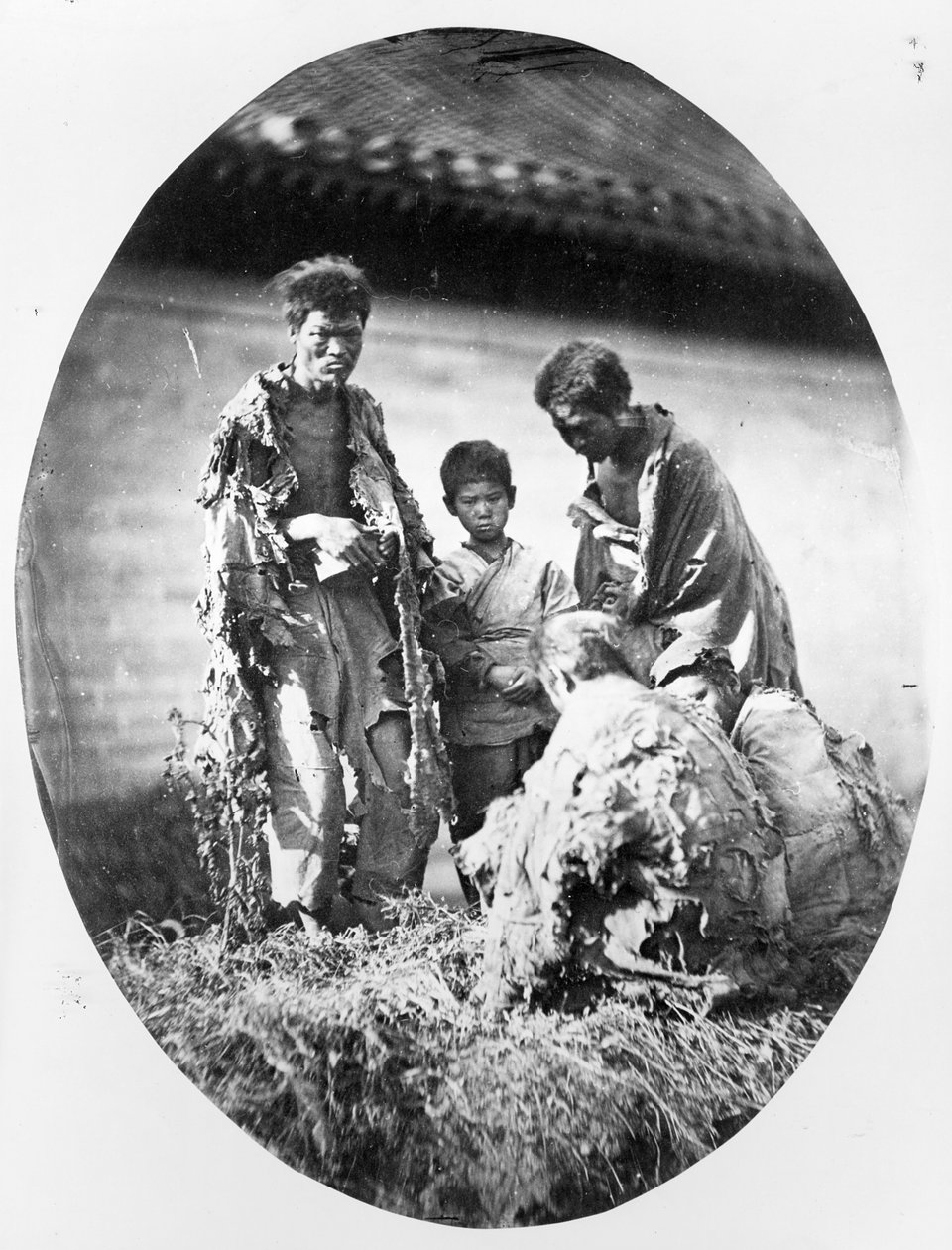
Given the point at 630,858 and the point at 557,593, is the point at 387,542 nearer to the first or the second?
the point at 557,593

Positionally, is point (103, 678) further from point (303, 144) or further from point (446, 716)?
point (303, 144)

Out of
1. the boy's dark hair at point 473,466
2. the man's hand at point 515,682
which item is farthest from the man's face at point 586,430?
the man's hand at point 515,682

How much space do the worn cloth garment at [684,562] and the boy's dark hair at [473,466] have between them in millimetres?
133

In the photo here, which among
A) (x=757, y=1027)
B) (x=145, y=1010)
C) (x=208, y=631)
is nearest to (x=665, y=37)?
(x=208, y=631)

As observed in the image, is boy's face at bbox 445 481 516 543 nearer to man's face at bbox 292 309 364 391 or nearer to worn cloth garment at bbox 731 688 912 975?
man's face at bbox 292 309 364 391

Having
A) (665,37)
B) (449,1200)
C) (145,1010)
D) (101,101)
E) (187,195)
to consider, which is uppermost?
(665,37)

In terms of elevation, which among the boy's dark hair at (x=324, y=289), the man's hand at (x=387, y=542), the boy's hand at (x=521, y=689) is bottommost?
the boy's hand at (x=521, y=689)

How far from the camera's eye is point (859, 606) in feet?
6.28

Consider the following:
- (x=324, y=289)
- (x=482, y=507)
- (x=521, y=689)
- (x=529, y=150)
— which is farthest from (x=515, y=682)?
(x=529, y=150)

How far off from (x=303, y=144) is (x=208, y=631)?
0.83 metres

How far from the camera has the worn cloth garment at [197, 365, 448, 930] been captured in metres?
1.88

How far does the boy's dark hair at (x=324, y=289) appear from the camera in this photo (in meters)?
1.91

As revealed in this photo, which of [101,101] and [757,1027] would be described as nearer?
[757,1027]

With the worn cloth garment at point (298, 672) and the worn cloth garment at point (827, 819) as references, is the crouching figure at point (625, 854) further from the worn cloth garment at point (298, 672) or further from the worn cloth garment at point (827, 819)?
the worn cloth garment at point (298, 672)
